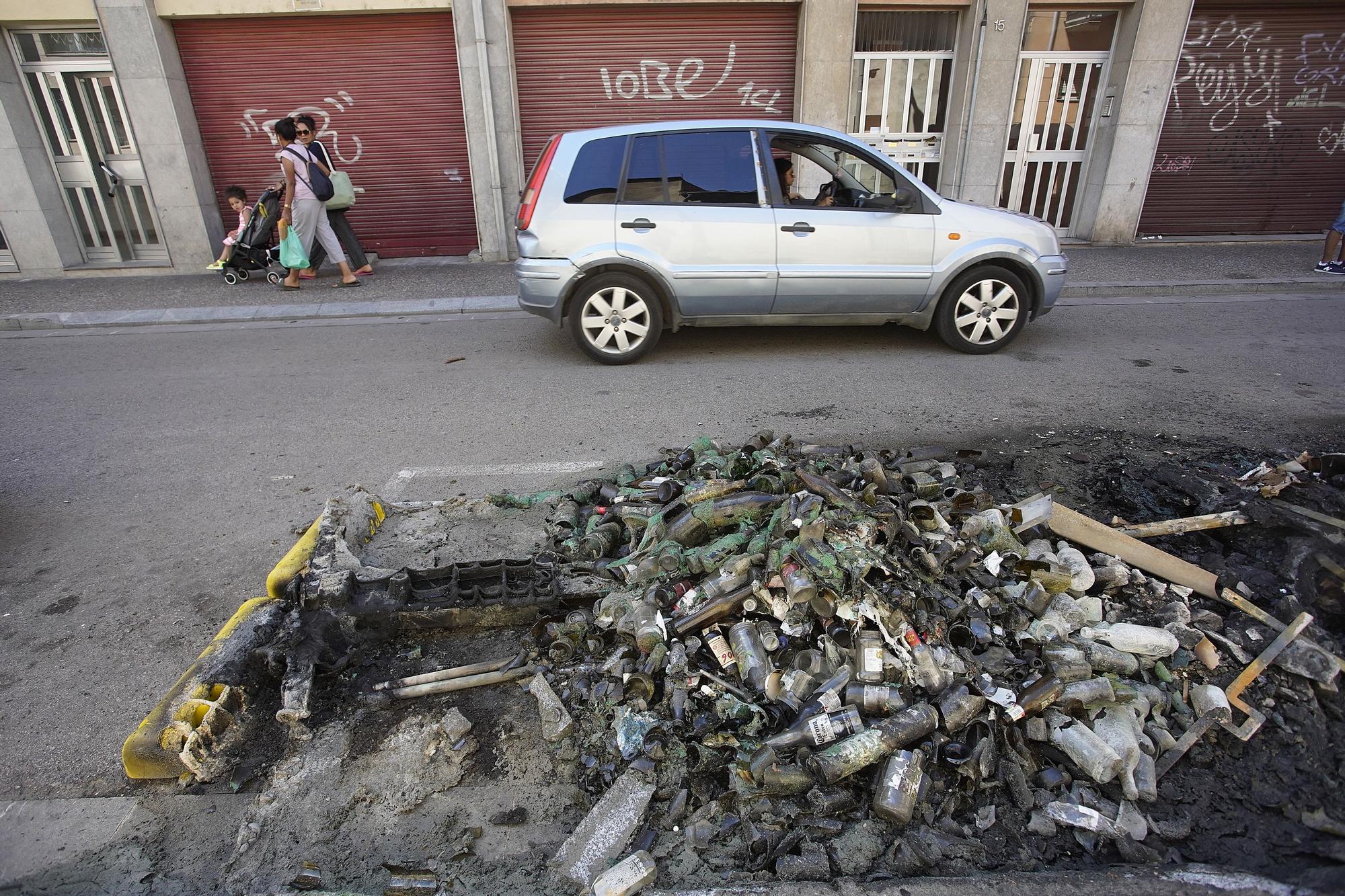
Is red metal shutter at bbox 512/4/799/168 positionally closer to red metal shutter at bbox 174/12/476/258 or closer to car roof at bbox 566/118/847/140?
red metal shutter at bbox 174/12/476/258

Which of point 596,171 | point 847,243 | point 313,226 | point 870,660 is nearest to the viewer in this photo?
point 870,660

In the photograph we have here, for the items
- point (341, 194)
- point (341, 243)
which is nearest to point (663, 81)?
point (341, 194)

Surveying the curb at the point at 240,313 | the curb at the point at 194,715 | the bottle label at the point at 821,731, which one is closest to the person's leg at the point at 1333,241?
the curb at the point at 240,313

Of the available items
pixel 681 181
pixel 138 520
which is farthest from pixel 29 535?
pixel 681 181

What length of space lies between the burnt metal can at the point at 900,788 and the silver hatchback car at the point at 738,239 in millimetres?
4604

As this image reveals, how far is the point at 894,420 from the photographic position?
5195 mm

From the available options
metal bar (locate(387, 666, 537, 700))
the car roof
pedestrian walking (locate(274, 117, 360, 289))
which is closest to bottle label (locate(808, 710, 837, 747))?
metal bar (locate(387, 666, 537, 700))

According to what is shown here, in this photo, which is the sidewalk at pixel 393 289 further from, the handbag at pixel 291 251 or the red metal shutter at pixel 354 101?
the red metal shutter at pixel 354 101

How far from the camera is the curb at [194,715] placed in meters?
2.44

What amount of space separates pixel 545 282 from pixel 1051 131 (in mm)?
9577

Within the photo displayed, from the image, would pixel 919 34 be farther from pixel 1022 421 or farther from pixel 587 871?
pixel 587 871

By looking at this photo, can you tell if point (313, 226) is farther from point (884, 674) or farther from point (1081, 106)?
point (1081, 106)

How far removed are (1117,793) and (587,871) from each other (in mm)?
1648

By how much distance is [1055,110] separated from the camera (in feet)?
37.4
